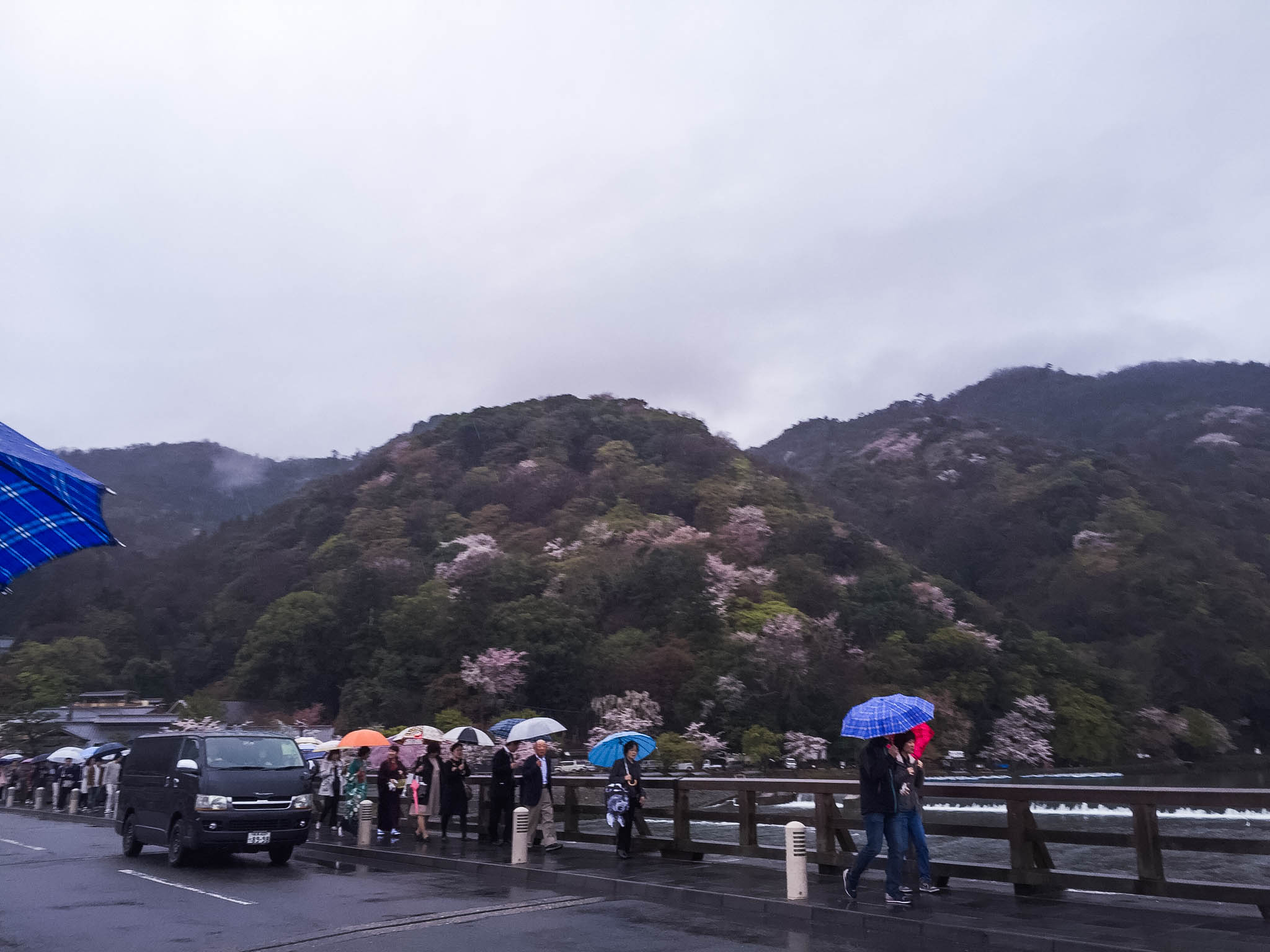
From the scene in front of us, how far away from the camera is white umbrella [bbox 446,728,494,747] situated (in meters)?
17.8

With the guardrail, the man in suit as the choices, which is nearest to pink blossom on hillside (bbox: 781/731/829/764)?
the man in suit

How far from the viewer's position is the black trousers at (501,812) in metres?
15.7

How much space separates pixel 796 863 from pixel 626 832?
3.89 m

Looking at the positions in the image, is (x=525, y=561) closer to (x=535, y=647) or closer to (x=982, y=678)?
A: (x=535, y=647)

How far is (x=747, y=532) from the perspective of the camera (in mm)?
55219

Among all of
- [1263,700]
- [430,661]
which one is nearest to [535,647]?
[430,661]

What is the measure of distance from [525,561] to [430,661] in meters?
7.06

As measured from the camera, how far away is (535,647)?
42.0m

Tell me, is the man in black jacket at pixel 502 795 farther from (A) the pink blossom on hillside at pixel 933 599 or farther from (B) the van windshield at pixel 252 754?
(A) the pink blossom on hillside at pixel 933 599

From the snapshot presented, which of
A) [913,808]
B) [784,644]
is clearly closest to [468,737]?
[913,808]

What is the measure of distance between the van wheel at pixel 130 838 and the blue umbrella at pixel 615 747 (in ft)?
23.8

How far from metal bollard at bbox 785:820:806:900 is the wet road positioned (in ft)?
1.96

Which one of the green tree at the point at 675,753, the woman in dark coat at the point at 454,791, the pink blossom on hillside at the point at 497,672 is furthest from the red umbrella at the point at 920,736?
the pink blossom on hillside at the point at 497,672

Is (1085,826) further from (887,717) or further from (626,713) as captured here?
(887,717)
